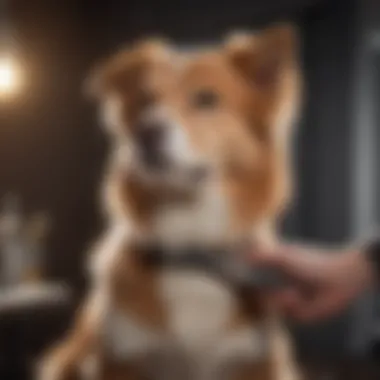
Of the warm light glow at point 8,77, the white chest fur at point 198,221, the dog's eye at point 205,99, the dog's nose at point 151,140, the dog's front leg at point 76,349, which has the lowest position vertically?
the dog's front leg at point 76,349

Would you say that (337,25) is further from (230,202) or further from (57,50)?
(57,50)

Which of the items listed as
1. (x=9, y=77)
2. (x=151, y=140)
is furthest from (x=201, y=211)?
(x=9, y=77)

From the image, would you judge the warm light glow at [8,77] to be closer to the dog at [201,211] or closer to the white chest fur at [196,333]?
the dog at [201,211]

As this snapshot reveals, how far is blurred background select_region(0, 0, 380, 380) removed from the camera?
114cm

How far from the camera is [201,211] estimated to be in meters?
1.16

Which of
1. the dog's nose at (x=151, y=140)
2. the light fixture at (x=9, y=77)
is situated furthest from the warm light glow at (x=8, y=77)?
the dog's nose at (x=151, y=140)

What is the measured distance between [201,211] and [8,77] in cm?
36

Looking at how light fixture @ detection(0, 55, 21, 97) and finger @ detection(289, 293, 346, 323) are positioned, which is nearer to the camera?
finger @ detection(289, 293, 346, 323)

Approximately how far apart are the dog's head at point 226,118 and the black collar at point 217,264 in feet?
0.27

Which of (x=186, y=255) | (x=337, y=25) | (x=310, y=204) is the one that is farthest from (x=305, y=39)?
(x=186, y=255)

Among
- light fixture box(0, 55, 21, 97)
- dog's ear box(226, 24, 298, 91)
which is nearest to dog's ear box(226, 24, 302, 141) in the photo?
dog's ear box(226, 24, 298, 91)

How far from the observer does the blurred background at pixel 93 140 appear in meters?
1.14

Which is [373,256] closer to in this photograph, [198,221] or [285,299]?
[285,299]

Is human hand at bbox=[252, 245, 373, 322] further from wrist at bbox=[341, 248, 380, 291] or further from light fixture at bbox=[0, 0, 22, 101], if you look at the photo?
light fixture at bbox=[0, 0, 22, 101]
